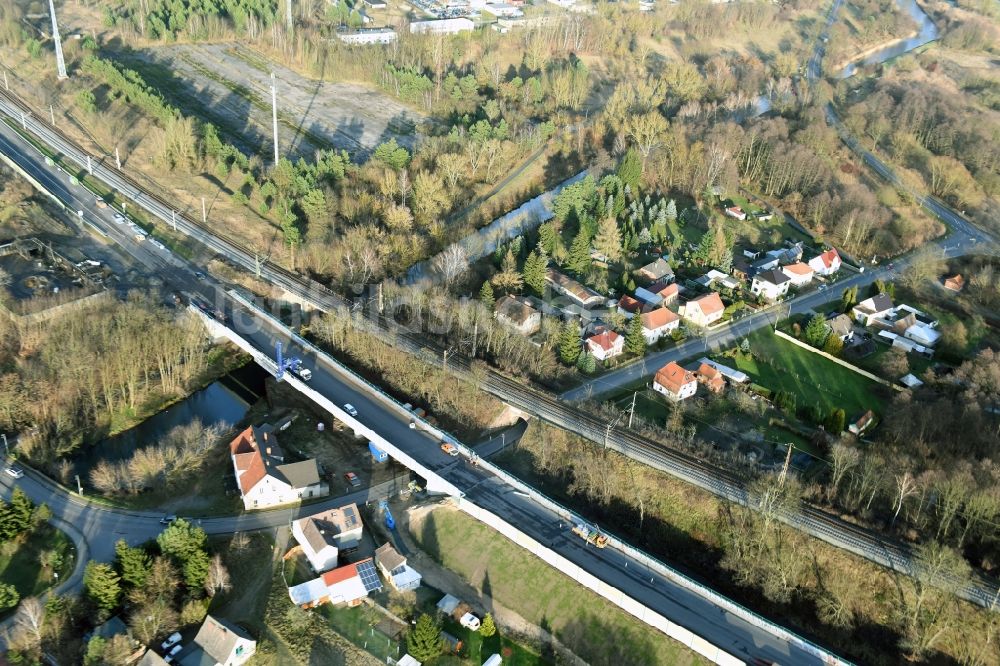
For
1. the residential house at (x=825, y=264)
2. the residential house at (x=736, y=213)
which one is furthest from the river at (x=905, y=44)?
the residential house at (x=825, y=264)

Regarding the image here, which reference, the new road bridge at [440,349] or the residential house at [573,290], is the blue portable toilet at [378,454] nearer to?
the new road bridge at [440,349]

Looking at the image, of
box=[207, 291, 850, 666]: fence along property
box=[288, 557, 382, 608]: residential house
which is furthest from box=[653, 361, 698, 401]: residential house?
box=[288, 557, 382, 608]: residential house

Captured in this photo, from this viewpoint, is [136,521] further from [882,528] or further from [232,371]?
[882,528]

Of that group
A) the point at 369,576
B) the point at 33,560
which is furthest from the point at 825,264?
the point at 33,560

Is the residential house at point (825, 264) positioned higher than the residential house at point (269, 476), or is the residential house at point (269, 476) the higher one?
the residential house at point (825, 264)

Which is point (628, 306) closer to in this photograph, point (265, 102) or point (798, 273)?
point (798, 273)

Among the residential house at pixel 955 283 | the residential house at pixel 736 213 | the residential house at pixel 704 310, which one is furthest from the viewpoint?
the residential house at pixel 736 213
